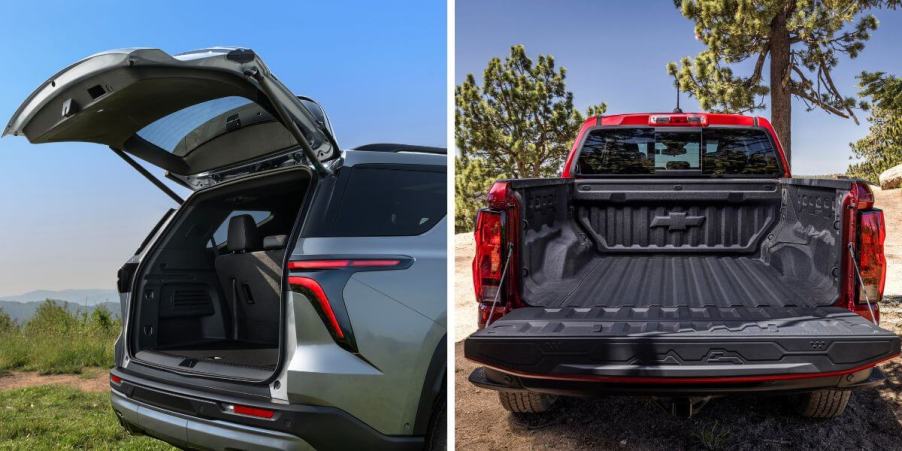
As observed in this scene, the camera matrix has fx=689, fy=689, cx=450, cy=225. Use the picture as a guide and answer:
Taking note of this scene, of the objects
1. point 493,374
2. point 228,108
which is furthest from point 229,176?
point 493,374

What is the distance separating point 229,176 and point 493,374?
218 cm

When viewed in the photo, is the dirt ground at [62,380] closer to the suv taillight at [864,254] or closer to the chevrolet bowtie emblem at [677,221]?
the chevrolet bowtie emblem at [677,221]

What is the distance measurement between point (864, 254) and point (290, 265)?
7.90 feet

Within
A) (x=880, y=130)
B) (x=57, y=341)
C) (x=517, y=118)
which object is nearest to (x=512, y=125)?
(x=517, y=118)

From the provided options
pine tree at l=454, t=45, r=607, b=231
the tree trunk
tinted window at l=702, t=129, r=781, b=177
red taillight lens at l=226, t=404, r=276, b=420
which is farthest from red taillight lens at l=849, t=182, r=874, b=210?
pine tree at l=454, t=45, r=607, b=231

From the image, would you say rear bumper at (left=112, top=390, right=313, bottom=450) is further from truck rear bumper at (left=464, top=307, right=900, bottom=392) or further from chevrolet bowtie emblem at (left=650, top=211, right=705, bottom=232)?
chevrolet bowtie emblem at (left=650, top=211, right=705, bottom=232)

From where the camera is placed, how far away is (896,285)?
29.2ft

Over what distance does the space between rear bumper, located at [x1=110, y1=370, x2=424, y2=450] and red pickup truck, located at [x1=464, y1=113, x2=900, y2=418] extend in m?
0.54

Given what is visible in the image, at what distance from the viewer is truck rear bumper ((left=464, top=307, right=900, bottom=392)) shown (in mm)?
2340

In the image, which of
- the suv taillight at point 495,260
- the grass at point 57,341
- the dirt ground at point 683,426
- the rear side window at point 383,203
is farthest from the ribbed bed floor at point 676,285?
the grass at point 57,341

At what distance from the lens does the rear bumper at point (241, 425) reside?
9.14 ft

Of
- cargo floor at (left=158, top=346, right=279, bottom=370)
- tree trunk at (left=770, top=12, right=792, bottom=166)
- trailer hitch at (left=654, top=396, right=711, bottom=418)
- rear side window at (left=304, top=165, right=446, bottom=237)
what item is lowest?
cargo floor at (left=158, top=346, right=279, bottom=370)

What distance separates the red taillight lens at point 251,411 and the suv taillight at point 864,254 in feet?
8.15

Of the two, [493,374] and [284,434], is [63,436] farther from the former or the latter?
[493,374]
